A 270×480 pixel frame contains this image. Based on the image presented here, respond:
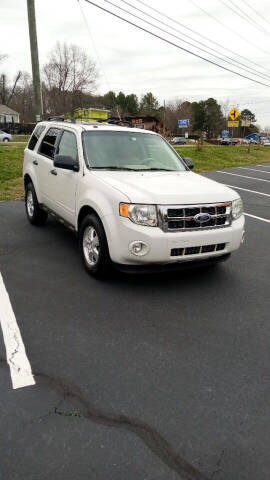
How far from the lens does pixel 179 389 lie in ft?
8.54

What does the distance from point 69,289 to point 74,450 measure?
223 cm

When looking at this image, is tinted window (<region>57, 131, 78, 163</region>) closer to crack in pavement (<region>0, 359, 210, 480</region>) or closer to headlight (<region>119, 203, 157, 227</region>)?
headlight (<region>119, 203, 157, 227</region>)

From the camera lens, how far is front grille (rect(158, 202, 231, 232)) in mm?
3875

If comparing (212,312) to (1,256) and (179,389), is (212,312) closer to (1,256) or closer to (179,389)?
(179,389)

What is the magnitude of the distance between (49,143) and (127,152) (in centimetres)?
162

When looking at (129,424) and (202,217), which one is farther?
(202,217)

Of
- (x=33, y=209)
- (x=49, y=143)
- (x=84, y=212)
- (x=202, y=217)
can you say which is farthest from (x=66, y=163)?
(x=33, y=209)

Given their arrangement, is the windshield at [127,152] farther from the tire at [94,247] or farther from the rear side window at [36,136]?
the rear side window at [36,136]

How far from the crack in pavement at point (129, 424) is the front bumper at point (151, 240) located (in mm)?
1547

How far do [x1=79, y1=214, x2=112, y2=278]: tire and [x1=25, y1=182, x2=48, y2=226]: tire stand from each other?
2262mm

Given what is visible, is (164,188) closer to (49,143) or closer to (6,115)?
(49,143)

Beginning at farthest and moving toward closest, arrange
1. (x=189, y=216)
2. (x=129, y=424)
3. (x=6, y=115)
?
1. (x=6, y=115)
2. (x=189, y=216)
3. (x=129, y=424)

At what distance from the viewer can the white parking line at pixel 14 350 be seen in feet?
8.82

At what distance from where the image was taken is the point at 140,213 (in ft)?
12.7
